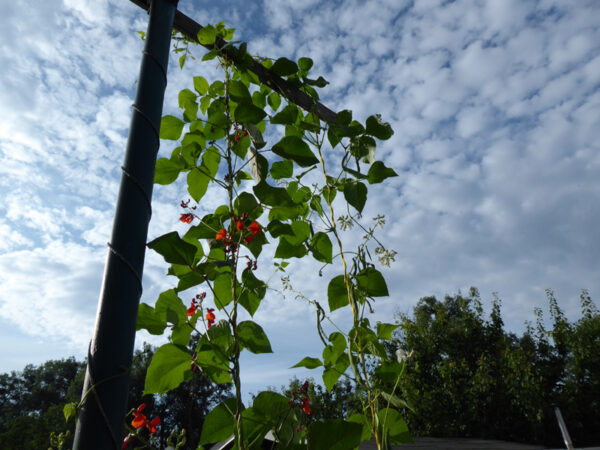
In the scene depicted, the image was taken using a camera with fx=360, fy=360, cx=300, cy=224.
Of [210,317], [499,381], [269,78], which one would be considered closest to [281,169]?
[269,78]

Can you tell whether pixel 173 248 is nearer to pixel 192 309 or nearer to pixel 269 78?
pixel 192 309

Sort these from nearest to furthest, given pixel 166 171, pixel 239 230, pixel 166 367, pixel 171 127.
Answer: pixel 166 367, pixel 239 230, pixel 166 171, pixel 171 127

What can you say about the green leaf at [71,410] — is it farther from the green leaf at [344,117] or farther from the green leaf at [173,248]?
the green leaf at [344,117]

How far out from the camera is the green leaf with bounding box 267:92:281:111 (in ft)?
4.22

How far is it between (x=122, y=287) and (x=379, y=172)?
78 centimetres

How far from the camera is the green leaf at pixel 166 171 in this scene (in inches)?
37.2

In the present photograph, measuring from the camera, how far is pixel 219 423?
0.73 metres

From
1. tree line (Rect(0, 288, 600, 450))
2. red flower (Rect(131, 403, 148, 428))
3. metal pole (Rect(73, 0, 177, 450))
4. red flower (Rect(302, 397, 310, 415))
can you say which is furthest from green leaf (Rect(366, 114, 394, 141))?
tree line (Rect(0, 288, 600, 450))

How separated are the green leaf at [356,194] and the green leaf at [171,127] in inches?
20.6

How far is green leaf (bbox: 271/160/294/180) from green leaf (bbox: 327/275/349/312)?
1.20 ft

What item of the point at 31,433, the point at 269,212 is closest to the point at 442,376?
the point at 269,212

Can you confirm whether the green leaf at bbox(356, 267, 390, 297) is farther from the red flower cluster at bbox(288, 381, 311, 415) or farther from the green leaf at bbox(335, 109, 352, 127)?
the green leaf at bbox(335, 109, 352, 127)

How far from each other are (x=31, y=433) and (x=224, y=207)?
21985mm

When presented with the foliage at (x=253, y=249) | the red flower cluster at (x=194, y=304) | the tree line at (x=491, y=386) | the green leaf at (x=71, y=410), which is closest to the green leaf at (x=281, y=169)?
the foliage at (x=253, y=249)
